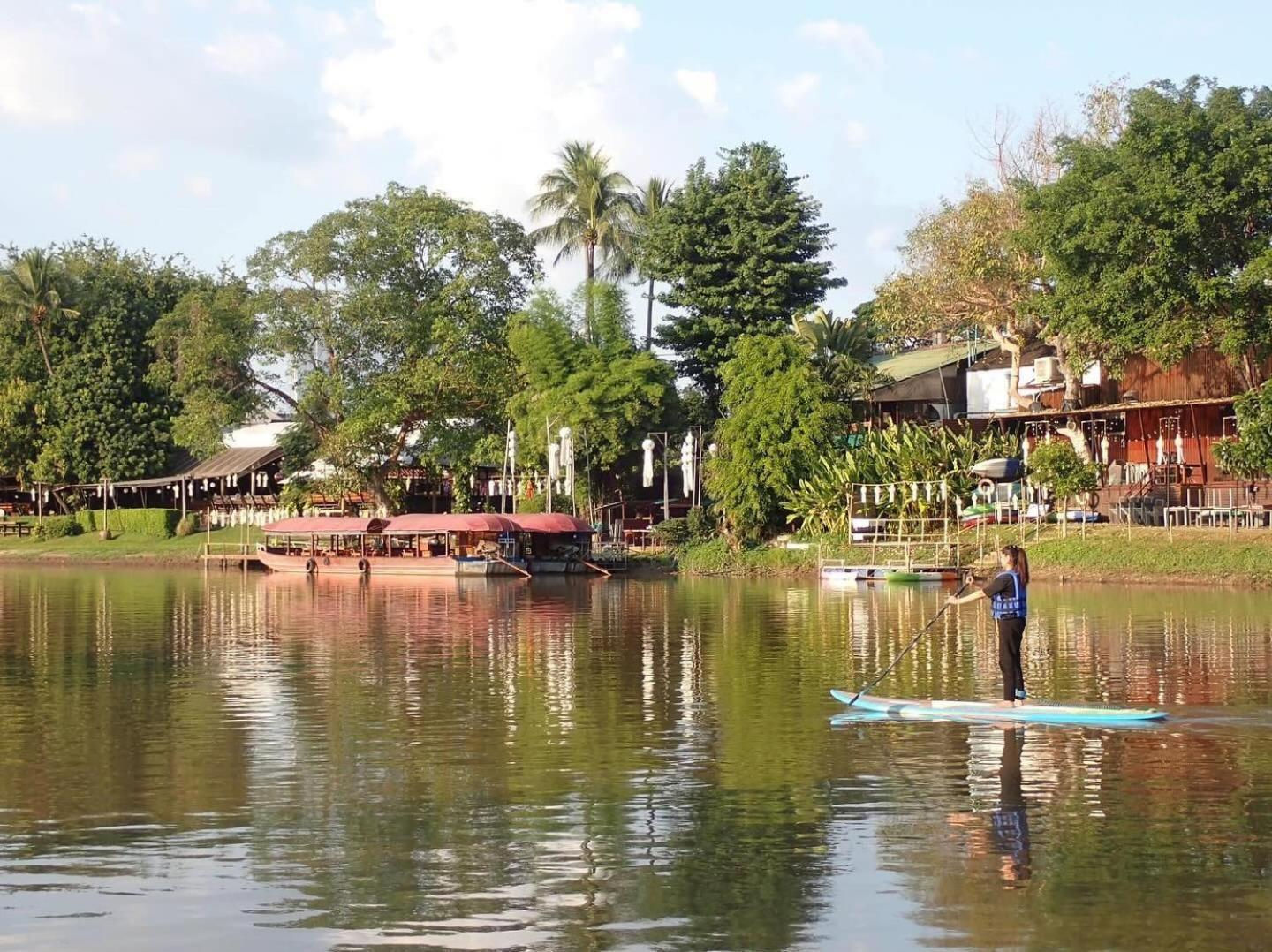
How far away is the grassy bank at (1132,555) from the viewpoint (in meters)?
39.5

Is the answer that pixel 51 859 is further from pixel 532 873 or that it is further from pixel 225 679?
pixel 225 679

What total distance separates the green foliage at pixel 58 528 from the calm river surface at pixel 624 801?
155 ft

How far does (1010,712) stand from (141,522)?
193 ft

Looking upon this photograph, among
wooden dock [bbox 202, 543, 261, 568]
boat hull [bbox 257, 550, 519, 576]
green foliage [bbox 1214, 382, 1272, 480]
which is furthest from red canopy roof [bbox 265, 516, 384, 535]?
green foliage [bbox 1214, 382, 1272, 480]

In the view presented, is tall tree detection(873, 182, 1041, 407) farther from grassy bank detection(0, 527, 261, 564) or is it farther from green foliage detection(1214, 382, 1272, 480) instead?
grassy bank detection(0, 527, 261, 564)

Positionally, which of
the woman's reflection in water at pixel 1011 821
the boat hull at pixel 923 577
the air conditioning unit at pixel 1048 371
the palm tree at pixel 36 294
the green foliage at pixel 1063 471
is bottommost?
the woman's reflection in water at pixel 1011 821

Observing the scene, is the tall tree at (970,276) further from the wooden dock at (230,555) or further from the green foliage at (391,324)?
the wooden dock at (230,555)

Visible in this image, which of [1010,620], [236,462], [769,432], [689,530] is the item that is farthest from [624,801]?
[236,462]

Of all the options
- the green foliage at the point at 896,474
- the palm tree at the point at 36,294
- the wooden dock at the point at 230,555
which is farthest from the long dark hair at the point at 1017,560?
the palm tree at the point at 36,294

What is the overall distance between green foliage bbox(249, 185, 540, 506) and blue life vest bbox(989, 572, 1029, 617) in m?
43.9

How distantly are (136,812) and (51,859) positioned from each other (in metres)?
1.58

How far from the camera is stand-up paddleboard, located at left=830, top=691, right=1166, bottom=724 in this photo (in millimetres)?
16266

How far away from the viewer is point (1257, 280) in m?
40.6

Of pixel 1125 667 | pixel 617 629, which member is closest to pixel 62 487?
pixel 617 629
